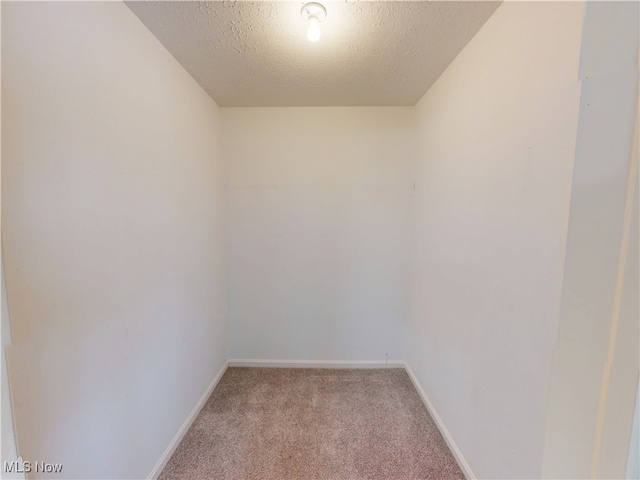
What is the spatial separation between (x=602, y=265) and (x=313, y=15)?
1.51 meters

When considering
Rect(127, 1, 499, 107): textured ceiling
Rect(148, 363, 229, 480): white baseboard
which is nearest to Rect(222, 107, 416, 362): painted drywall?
Rect(127, 1, 499, 107): textured ceiling

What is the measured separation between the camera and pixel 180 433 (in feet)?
5.49

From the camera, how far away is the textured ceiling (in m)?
1.24

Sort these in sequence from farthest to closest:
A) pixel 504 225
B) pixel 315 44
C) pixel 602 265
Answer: pixel 315 44
pixel 504 225
pixel 602 265

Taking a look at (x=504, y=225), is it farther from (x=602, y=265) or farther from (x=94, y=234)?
(x=94, y=234)

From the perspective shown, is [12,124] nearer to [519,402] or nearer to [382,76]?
[382,76]

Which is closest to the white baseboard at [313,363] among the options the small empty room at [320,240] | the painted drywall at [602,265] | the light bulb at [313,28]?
the small empty room at [320,240]

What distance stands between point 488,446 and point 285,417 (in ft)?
4.24

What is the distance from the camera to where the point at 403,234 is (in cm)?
243

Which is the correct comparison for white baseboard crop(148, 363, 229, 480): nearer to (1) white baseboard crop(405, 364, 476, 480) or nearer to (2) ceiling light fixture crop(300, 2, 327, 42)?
(1) white baseboard crop(405, 364, 476, 480)

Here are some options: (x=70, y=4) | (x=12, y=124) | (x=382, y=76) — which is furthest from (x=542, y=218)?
(x=70, y=4)

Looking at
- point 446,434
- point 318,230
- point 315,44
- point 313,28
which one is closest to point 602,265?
point 313,28

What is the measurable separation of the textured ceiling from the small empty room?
0.05ft

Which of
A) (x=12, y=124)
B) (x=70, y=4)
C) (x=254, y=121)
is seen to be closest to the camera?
(x=12, y=124)
